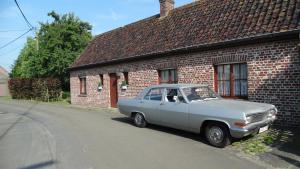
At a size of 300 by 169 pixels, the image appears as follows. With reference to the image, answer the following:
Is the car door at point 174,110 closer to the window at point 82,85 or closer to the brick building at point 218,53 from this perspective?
the brick building at point 218,53

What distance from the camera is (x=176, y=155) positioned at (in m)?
7.13

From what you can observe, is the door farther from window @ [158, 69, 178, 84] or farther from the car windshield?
the car windshield

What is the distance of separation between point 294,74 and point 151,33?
887cm

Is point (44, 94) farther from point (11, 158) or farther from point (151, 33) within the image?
point (11, 158)

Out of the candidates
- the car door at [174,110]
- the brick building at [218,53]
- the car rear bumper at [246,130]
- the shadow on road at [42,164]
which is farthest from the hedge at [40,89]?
the car rear bumper at [246,130]

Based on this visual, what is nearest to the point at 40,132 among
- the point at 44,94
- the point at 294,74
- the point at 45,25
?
the point at 294,74

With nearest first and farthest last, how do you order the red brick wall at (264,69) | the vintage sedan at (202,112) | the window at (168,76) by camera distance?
the vintage sedan at (202,112)
the red brick wall at (264,69)
the window at (168,76)

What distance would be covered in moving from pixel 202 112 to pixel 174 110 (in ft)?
3.62

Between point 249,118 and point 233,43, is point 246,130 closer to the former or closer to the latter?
point 249,118

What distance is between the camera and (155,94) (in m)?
10.3

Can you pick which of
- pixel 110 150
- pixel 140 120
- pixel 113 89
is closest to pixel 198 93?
pixel 140 120

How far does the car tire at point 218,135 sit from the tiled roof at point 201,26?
4092 mm

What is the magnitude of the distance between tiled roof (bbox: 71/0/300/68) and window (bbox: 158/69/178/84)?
1.04 m

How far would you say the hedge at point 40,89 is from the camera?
27.6m
